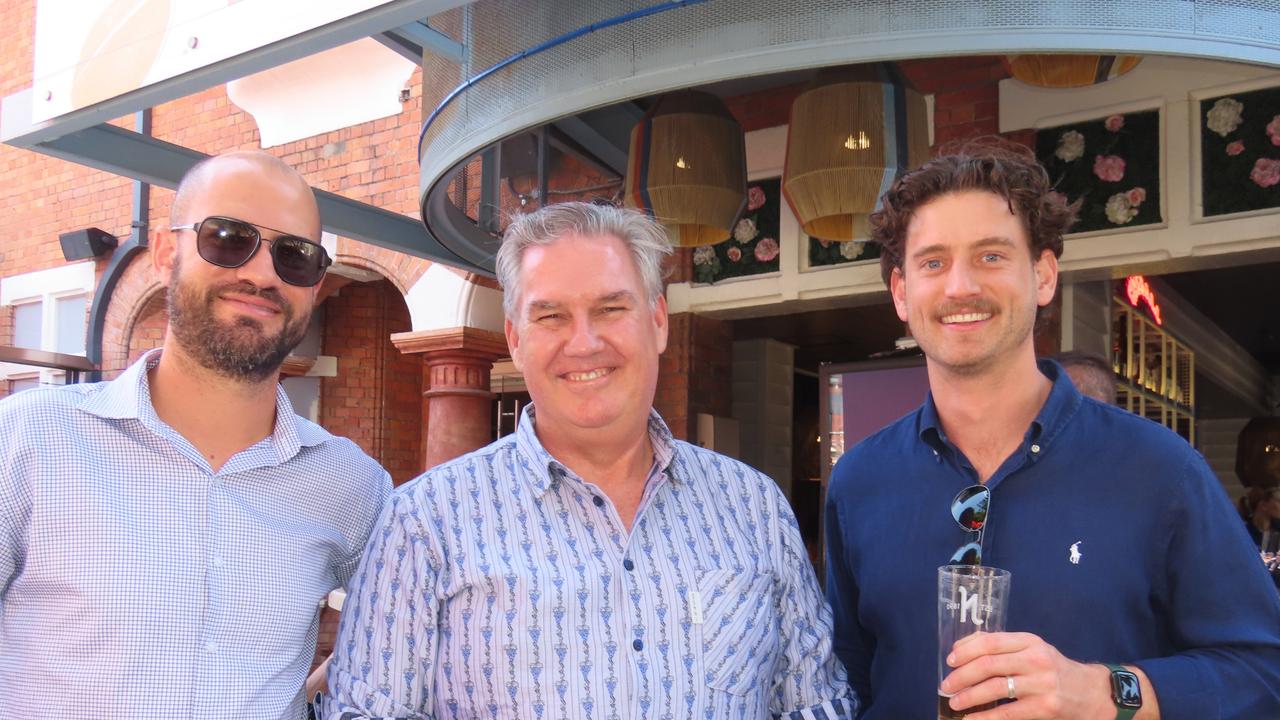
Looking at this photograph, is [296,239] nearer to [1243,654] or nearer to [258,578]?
[258,578]

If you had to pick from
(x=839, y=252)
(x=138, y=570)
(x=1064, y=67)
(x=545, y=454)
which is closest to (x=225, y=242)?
(x=138, y=570)

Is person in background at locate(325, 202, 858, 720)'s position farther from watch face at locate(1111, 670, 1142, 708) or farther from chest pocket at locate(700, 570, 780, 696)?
watch face at locate(1111, 670, 1142, 708)

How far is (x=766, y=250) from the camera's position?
17.4 feet

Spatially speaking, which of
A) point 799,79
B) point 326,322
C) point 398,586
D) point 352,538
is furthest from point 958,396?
point 326,322

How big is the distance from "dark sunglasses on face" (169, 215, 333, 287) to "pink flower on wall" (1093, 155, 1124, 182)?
368 centimetres

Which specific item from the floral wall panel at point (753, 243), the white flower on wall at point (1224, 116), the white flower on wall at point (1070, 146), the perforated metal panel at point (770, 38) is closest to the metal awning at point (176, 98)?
the perforated metal panel at point (770, 38)

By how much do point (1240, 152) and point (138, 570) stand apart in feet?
13.9

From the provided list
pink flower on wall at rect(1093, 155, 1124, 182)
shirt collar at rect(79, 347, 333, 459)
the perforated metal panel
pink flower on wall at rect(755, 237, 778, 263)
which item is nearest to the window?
pink flower on wall at rect(755, 237, 778, 263)

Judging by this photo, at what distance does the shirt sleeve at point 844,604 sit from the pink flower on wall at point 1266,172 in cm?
309

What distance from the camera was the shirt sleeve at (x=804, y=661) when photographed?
173cm

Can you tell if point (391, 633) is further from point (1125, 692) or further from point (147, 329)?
point (147, 329)

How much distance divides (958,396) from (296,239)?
1217 millimetres

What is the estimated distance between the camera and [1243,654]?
148 cm

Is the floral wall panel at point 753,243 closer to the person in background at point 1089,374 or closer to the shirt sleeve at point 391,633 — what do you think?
the person in background at point 1089,374
